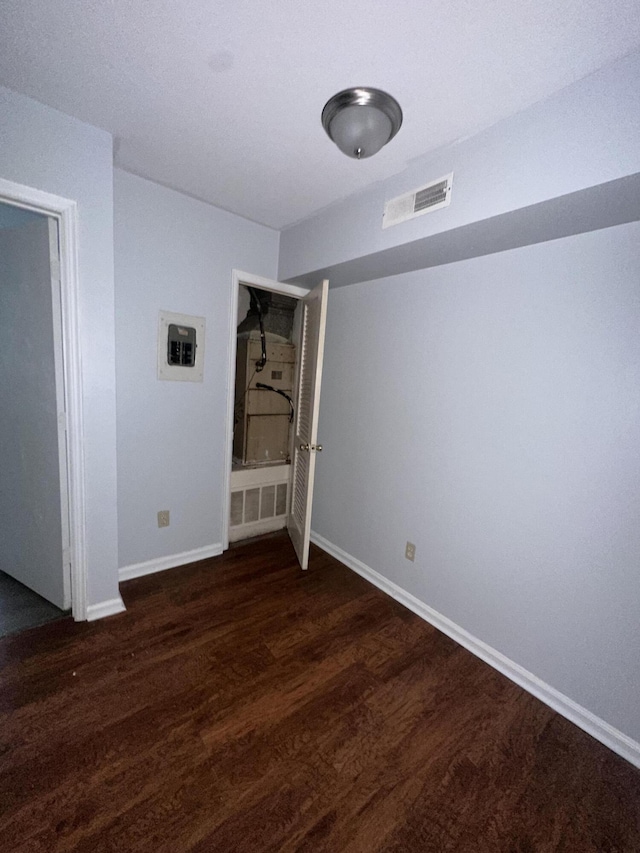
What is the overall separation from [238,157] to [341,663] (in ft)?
8.39

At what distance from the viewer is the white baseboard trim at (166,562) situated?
2.30 metres

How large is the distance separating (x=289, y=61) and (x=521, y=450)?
180 centimetres

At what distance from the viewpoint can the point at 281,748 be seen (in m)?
1.34

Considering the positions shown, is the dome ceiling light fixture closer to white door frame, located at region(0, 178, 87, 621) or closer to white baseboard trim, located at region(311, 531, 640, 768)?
white door frame, located at region(0, 178, 87, 621)

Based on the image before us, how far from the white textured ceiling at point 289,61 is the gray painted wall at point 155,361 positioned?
1.59 ft

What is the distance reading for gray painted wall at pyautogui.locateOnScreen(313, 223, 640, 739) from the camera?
1431 millimetres

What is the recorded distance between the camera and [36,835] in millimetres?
1044

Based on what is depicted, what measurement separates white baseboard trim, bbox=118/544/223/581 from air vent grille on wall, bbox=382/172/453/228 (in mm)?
2448

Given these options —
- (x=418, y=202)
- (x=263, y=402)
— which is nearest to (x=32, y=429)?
(x=263, y=402)

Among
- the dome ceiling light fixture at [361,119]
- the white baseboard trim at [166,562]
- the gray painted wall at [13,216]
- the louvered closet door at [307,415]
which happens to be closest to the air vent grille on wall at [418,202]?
the dome ceiling light fixture at [361,119]

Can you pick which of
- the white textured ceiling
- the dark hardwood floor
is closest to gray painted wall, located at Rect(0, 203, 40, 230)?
the white textured ceiling

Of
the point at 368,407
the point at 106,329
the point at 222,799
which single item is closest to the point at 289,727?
the point at 222,799

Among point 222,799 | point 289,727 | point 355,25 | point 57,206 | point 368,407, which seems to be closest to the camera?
point 355,25

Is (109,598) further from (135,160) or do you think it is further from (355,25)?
(355,25)
